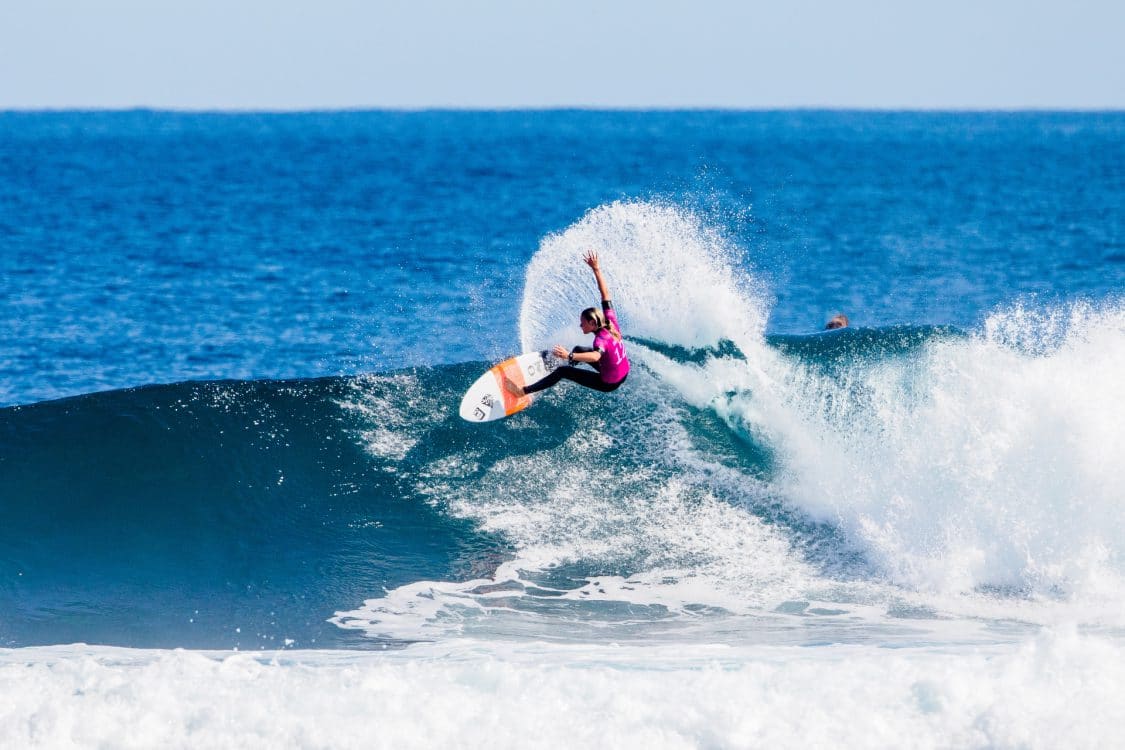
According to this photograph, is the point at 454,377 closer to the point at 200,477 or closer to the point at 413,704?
the point at 200,477

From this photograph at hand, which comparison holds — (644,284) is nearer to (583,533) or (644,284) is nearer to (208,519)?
(583,533)

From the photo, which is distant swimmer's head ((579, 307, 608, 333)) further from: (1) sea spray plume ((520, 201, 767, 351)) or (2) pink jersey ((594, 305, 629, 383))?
(1) sea spray plume ((520, 201, 767, 351))

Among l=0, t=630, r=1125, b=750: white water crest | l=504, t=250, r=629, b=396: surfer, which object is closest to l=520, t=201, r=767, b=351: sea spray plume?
l=504, t=250, r=629, b=396: surfer

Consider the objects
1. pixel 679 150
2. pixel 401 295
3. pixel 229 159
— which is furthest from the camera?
pixel 679 150

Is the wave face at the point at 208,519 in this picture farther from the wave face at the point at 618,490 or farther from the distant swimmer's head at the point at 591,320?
the distant swimmer's head at the point at 591,320

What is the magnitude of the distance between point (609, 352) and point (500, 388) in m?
1.64

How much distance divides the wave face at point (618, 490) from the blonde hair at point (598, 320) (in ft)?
7.10


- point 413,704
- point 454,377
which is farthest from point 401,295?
point 413,704

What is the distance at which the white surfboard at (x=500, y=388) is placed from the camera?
40.2 feet

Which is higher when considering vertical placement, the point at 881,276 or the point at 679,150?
the point at 679,150

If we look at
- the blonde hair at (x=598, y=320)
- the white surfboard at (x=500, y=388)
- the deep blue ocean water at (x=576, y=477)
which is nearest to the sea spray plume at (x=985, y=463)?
the deep blue ocean water at (x=576, y=477)

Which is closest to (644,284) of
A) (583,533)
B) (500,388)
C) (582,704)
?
(500,388)

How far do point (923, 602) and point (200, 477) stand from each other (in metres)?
7.81

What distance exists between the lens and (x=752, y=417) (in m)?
13.6
